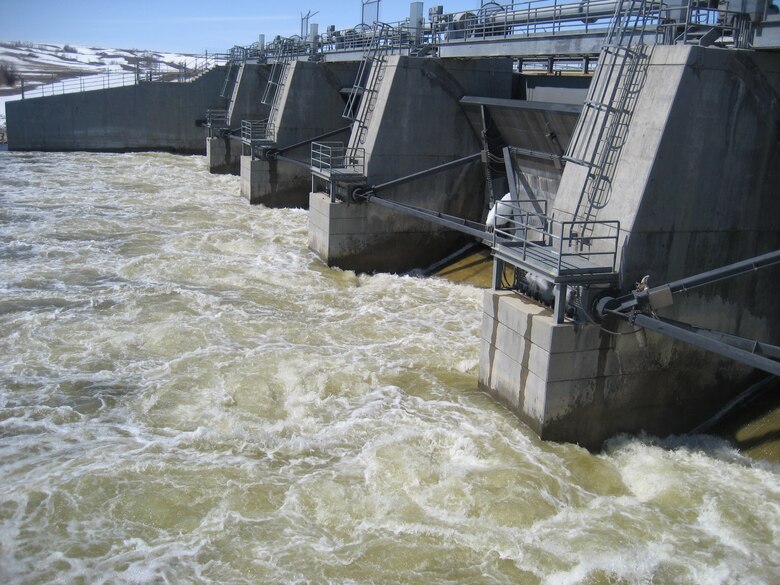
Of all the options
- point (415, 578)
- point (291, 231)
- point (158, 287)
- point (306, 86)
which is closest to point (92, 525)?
point (415, 578)

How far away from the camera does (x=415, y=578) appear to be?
7883 mm

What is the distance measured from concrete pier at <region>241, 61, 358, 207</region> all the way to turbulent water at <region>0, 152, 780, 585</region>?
1212cm

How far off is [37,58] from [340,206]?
8325 cm

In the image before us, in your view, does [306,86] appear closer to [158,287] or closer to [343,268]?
[343,268]

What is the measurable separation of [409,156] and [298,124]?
976 centimetres

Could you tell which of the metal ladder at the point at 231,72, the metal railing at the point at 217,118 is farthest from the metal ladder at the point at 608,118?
the metal ladder at the point at 231,72

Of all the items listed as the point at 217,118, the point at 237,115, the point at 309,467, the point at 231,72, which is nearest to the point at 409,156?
the point at 309,467

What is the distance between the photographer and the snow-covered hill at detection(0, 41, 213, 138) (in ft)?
154

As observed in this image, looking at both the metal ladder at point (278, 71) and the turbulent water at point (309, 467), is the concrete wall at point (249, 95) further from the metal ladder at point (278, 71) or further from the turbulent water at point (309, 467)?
the turbulent water at point (309, 467)

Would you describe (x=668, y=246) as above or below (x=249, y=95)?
below

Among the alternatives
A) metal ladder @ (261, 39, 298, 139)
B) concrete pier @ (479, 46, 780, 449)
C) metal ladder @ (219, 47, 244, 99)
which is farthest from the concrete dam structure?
metal ladder @ (219, 47, 244, 99)

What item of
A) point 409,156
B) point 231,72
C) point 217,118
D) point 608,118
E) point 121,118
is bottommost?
point 121,118

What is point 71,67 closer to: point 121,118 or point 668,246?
point 121,118

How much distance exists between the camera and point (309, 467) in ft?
32.3
